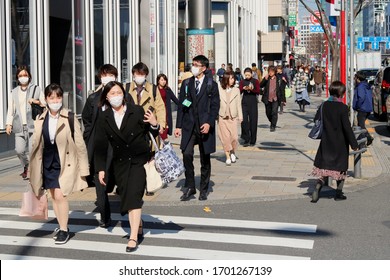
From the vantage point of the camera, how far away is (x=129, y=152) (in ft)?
23.4

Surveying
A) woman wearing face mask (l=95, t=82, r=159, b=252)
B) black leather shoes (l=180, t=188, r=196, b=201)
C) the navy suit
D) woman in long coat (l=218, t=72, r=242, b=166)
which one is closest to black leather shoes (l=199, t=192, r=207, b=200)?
black leather shoes (l=180, t=188, r=196, b=201)

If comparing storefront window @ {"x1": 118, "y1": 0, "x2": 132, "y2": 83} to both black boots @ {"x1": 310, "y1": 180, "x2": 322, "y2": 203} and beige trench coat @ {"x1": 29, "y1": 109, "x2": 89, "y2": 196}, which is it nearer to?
black boots @ {"x1": 310, "y1": 180, "x2": 322, "y2": 203}

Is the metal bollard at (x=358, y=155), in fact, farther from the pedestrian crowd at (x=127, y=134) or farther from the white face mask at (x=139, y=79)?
the white face mask at (x=139, y=79)

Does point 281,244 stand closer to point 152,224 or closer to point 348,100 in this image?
point 152,224

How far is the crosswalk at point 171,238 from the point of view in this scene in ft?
23.3

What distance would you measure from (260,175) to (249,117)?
4.47 m

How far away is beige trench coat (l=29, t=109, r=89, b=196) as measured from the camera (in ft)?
25.2

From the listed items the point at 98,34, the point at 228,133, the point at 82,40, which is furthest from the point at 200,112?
the point at 98,34

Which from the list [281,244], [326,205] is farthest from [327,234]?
[326,205]

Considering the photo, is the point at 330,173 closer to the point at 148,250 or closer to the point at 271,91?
the point at 148,250

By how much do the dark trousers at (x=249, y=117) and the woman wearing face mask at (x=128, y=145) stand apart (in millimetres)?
9743

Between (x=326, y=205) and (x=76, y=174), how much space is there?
12.3 feet

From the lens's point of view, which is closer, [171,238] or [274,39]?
[171,238]

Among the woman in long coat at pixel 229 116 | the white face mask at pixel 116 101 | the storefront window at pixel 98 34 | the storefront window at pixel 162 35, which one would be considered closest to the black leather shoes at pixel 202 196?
the white face mask at pixel 116 101
